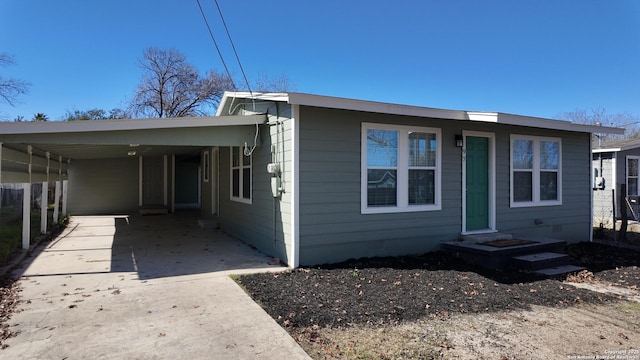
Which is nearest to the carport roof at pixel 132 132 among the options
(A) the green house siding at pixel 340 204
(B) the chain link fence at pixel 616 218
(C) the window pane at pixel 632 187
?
(A) the green house siding at pixel 340 204

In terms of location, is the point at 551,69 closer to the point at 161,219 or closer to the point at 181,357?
the point at 161,219

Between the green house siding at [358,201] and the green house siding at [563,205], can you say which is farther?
the green house siding at [563,205]

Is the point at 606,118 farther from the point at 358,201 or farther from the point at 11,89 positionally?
the point at 11,89

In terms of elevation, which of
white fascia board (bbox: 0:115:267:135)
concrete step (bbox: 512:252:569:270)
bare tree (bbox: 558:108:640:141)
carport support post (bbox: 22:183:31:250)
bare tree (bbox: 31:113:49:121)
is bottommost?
concrete step (bbox: 512:252:569:270)

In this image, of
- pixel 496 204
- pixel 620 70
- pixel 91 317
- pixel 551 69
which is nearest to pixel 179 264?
pixel 91 317

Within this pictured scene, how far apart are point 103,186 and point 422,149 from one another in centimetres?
1296

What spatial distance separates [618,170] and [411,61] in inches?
364

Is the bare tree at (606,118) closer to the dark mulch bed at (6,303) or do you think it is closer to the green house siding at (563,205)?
the green house siding at (563,205)

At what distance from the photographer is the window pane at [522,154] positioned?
8.23 meters

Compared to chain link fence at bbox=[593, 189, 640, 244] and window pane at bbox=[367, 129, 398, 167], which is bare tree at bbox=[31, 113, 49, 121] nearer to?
window pane at bbox=[367, 129, 398, 167]

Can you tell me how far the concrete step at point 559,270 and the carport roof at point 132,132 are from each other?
5214 mm

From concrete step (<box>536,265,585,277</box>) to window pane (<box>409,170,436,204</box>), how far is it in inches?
82.2

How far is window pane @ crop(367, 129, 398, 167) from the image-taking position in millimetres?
6582

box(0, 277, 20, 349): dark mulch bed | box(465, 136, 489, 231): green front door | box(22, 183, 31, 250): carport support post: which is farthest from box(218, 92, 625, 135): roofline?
box(22, 183, 31, 250): carport support post
